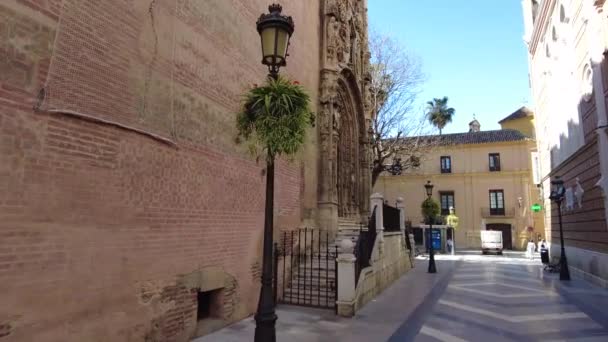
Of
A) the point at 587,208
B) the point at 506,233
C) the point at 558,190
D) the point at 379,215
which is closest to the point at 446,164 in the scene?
the point at 506,233

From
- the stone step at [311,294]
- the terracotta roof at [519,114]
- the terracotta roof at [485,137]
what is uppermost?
the terracotta roof at [519,114]

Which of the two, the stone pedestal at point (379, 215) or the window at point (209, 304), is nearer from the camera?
the window at point (209, 304)

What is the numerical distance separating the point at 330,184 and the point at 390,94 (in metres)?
12.8

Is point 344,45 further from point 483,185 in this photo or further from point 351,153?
point 483,185

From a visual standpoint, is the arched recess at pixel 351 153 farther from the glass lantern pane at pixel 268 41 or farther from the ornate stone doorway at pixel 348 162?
the glass lantern pane at pixel 268 41

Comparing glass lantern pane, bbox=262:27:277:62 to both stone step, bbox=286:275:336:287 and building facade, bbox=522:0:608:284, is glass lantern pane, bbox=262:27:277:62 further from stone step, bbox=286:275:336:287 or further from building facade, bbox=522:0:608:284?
building facade, bbox=522:0:608:284

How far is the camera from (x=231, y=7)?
26.1ft

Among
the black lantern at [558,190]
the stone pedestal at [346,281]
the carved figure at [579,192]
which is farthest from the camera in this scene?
the black lantern at [558,190]

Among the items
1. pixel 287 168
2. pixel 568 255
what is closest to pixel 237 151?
pixel 287 168

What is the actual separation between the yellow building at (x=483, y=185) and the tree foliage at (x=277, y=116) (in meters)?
33.1

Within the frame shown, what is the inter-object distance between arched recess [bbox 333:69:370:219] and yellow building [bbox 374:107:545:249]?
20380mm

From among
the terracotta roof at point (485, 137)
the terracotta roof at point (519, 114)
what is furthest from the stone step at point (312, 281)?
the terracotta roof at point (519, 114)

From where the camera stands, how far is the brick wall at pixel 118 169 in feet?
13.0

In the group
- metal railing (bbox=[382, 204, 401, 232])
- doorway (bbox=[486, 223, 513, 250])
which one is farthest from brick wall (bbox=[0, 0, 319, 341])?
doorway (bbox=[486, 223, 513, 250])
